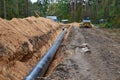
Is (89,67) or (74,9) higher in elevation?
(74,9)

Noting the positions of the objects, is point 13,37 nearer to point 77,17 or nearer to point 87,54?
point 87,54

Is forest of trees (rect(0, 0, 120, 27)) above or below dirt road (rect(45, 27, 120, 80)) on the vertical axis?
above

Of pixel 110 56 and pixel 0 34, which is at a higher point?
pixel 0 34

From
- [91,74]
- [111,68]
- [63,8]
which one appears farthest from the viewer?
[63,8]

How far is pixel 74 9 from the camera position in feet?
168

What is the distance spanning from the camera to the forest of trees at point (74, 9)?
126ft

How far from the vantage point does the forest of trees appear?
126 feet

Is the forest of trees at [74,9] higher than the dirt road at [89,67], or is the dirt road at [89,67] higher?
the forest of trees at [74,9]

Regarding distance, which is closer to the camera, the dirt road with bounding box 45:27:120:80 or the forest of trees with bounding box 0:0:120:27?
the dirt road with bounding box 45:27:120:80

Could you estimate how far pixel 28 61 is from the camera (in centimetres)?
1023

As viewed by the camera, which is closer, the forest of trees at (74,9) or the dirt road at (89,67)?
the dirt road at (89,67)

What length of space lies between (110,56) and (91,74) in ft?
11.3

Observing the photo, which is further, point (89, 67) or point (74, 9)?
point (74, 9)

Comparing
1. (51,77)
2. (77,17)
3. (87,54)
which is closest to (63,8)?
(77,17)
